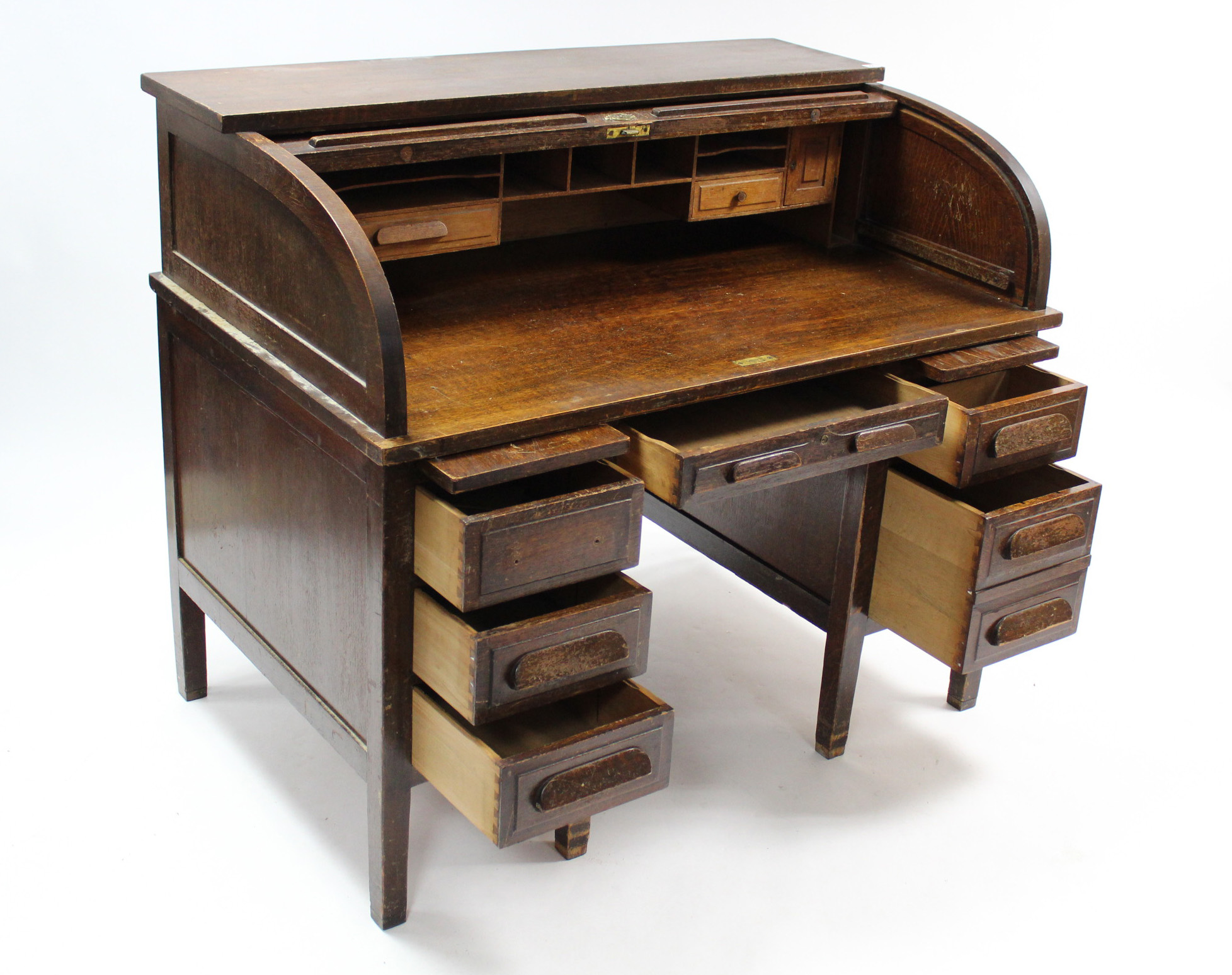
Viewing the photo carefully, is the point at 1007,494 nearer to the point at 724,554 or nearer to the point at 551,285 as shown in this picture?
the point at 724,554

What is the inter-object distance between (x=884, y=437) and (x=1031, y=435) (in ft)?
1.18

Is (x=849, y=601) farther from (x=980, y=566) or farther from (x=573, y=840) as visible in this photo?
(x=573, y=840)

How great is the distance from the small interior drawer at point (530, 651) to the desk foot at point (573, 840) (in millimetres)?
398

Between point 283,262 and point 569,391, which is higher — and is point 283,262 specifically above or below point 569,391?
above

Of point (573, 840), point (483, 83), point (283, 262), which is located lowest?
point (573, 840)

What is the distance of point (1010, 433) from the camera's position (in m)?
2.57

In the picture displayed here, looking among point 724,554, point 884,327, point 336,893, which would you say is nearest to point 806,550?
point 724,554

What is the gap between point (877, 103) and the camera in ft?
9.29

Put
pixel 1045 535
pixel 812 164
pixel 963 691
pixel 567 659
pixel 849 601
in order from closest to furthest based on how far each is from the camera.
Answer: pixel 567 659
pixel 1045 535
pixel 849 601
pixel 812 164
pixel 963 691

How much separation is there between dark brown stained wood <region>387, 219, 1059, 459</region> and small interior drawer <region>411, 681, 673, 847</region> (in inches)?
17.7

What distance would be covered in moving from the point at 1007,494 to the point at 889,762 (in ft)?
1.82

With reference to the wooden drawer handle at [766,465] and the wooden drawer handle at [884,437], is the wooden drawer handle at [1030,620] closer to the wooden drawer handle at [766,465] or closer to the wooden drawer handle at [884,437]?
the wooden drawer handle at [884,437]

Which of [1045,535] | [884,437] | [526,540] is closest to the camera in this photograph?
[526,540]

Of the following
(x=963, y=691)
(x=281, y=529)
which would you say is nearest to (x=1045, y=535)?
(x=963, y=691)
